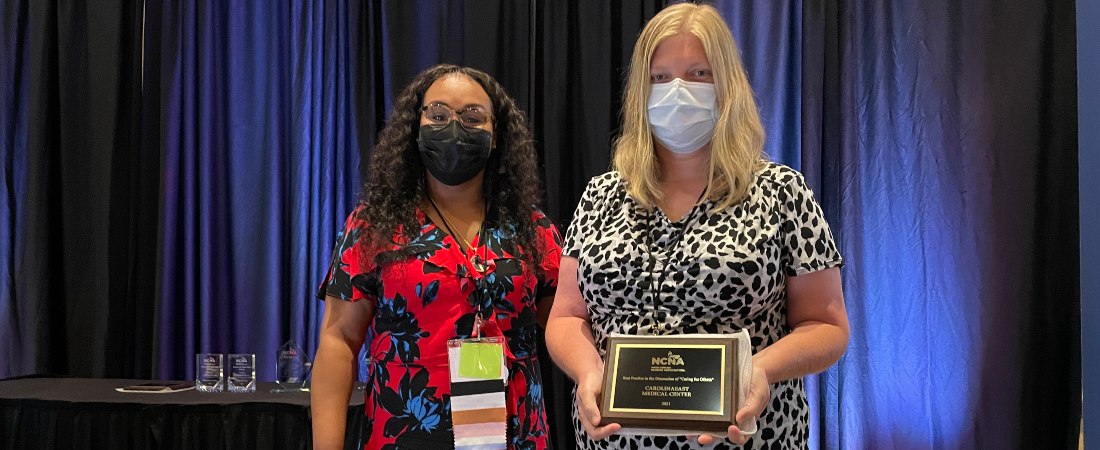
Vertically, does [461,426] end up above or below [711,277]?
below

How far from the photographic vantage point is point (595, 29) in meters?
4.32

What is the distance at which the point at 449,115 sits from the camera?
2248mm

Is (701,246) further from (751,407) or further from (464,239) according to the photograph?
(464,239)

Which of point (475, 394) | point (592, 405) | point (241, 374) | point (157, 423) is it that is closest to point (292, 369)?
point (241, 374)

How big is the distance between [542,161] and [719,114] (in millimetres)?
2755

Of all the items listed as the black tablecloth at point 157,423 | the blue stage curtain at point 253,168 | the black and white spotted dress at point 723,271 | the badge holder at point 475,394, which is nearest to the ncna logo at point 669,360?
the black and white spotted dress at point 723,271

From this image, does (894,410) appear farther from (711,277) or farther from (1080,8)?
(711,277)

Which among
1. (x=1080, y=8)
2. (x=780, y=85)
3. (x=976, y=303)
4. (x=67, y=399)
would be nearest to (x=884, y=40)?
(x=780, y=85)

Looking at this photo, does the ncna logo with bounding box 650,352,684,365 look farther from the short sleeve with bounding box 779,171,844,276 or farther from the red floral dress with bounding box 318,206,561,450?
the red floral dress with bounding box 318,206,561,450

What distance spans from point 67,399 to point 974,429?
11.3 ft

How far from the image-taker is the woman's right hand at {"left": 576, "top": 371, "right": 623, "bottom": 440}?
1.41 m

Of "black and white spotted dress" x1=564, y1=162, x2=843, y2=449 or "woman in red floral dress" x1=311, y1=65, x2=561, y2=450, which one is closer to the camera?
"black and white spotted dress" x1=564, y1=162, x2=843, y2=449

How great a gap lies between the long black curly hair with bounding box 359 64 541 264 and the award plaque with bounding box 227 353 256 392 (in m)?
1.58

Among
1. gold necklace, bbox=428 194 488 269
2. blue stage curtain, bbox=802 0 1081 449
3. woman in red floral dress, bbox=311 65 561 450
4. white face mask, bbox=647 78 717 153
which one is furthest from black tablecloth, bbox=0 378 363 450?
blue stage curtain, bbox=802 0 1081 449
